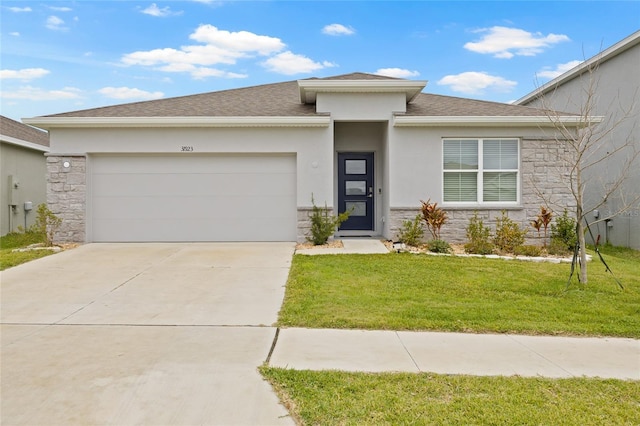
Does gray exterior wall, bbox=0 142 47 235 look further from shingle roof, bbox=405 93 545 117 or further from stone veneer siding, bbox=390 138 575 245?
shingle roof, bbox=405 93 545 117

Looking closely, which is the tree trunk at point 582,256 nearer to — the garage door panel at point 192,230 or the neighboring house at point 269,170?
the neighboring house at point 269,170

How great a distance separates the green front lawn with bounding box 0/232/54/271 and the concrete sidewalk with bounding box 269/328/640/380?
23.0 feet

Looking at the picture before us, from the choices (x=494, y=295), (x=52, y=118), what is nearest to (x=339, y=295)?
(x=494, y=295)

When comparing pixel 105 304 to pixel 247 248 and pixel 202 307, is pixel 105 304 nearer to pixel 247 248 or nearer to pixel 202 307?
pixel 202 307

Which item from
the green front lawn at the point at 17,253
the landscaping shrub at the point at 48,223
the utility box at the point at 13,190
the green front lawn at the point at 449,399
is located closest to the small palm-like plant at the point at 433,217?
the green front lawn at the point at 449,399

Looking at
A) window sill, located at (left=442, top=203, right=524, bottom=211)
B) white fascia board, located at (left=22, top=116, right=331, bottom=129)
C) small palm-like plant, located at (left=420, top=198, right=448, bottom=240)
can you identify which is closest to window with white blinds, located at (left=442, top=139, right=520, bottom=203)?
window sill, located at (left=442, top=203, right=524, bottom=211)

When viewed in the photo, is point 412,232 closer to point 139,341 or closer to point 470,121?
point 470,121

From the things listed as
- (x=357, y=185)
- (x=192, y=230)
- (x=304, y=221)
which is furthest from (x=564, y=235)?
(x=192, y=230)

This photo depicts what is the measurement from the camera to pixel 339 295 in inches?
252

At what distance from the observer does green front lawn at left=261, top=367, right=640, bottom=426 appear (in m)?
2.96

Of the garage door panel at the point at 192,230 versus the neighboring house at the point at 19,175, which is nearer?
the garage door panel at the point at 192,230

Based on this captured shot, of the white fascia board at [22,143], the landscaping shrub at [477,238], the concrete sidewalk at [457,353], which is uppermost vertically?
the white fascia board at [22,143]

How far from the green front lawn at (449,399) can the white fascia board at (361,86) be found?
8.70 meters

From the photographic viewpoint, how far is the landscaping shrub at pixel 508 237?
10.4m
